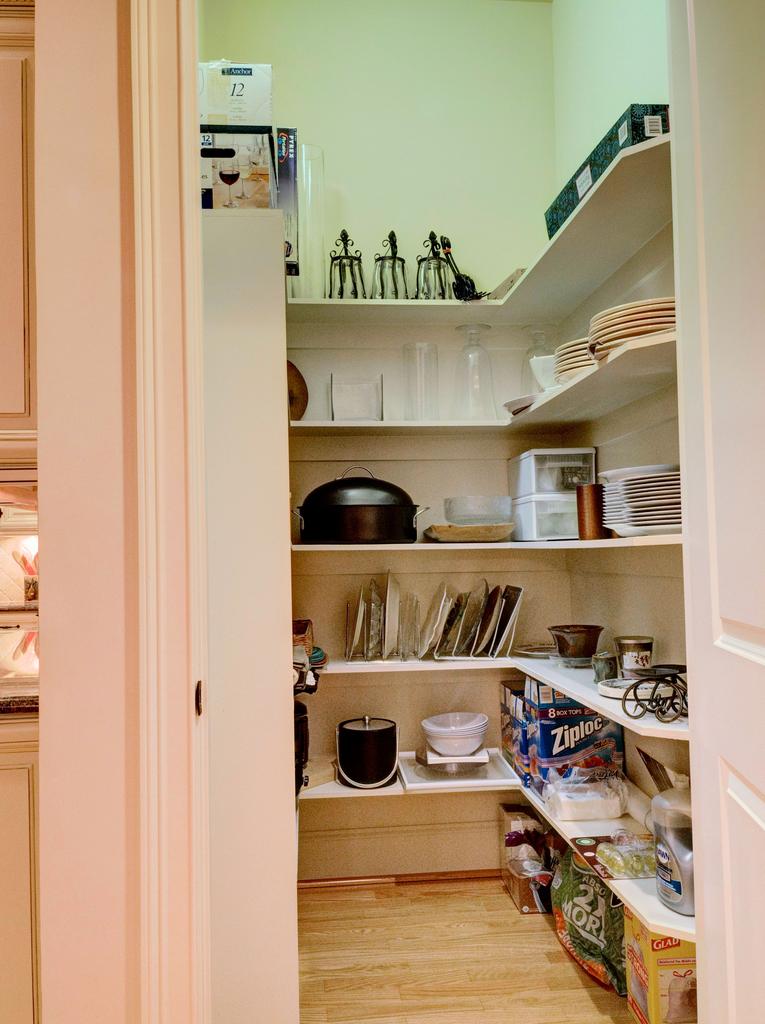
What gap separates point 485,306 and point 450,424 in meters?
0.44

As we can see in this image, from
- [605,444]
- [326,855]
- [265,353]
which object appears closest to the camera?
[265,353]

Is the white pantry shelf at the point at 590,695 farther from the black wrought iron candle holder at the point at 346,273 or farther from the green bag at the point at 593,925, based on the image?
the black wrought iron candle holder at the point at 346,273

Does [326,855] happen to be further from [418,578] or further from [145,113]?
[145,113]

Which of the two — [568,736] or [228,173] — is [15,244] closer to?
[228,173]

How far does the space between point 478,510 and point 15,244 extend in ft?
5.28

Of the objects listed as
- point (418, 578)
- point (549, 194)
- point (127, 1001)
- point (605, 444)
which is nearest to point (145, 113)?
point (127, 1001)

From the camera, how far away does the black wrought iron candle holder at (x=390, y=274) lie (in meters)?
2.52

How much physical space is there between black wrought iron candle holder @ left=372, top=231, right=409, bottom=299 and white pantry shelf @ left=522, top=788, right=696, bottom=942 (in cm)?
179

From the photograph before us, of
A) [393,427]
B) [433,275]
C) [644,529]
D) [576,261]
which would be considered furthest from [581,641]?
[433,275]

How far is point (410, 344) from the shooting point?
2.56m

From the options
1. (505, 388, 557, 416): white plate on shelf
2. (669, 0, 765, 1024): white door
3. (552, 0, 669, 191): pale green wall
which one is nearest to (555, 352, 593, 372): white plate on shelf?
(505, 388, 557, 416): white plate on shelf

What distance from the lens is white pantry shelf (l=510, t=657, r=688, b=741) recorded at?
1474 millimetres

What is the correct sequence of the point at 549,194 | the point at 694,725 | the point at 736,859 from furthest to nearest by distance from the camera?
the point at 549,194 < the point at 694,725 < the point at 736,859

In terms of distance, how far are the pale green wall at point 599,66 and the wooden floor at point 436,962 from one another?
7.94 feet
